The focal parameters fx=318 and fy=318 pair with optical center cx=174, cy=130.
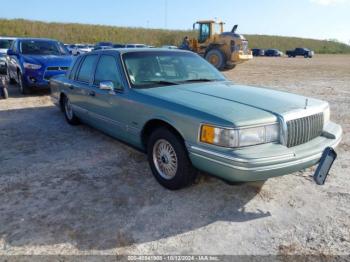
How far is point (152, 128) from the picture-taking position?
3.90 meters

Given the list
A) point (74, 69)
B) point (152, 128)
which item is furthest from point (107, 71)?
point (74, 69)

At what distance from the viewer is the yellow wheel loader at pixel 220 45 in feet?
59.9

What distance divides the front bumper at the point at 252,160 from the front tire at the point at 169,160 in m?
0.17

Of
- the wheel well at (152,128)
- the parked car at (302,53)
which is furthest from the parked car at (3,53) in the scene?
the parked car at (302,53)

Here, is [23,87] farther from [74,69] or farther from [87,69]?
[87,69]

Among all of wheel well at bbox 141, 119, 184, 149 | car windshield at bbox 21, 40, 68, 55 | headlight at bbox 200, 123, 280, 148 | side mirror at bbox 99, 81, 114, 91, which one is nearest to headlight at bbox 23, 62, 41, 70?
car windshield at bbox 21, 40, 68, 55

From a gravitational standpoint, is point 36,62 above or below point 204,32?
below

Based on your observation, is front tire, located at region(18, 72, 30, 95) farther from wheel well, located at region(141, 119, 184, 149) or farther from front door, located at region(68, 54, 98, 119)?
wheel well, located at region(141, 119, 184, 149)

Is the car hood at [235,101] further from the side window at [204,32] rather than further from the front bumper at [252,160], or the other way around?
the side window at [204,32]

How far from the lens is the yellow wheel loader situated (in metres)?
18.2

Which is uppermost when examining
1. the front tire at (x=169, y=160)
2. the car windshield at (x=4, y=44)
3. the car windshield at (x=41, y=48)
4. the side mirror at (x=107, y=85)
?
the car windshield at (x=4, y=44)

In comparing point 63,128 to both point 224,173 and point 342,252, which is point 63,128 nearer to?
point 224,173

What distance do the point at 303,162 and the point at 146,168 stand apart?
6.77 feet

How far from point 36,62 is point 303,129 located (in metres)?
8.26
